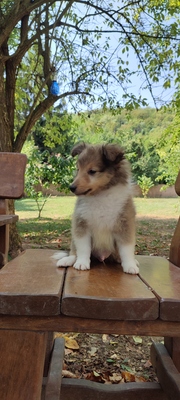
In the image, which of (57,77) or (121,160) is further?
(57,77)

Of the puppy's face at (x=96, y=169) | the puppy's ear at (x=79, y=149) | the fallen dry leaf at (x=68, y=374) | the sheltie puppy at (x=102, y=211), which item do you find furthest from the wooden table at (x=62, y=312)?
the fallen dry leaf at (x=68, y=374)

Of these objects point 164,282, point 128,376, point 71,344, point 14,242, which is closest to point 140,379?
point 128,376

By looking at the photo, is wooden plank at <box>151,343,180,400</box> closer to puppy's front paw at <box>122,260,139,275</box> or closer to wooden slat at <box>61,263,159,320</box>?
puppy's front paw at <box>122,260,139,275</box>

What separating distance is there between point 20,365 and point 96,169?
0.92 meters

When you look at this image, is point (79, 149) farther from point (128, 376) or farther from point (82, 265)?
point (128, 376)

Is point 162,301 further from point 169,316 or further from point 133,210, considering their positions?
point 133,210

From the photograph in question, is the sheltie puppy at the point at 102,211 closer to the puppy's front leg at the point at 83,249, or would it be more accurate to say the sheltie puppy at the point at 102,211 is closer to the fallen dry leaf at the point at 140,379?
the puppy's front leg at the point at 83,249

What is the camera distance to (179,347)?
180cm

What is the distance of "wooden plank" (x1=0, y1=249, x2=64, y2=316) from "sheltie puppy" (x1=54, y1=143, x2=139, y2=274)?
0.20 metres

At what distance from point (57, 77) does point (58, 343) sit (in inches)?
211

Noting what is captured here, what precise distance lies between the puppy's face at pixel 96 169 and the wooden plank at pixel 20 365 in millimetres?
735

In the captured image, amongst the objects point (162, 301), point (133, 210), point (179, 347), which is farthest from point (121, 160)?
point (179, 347)

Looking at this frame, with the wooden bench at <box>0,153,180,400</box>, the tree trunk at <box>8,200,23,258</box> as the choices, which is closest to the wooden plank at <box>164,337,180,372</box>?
the wooden bench at <box>0,153,180,400</box>

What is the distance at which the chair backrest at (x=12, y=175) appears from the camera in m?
2.05
